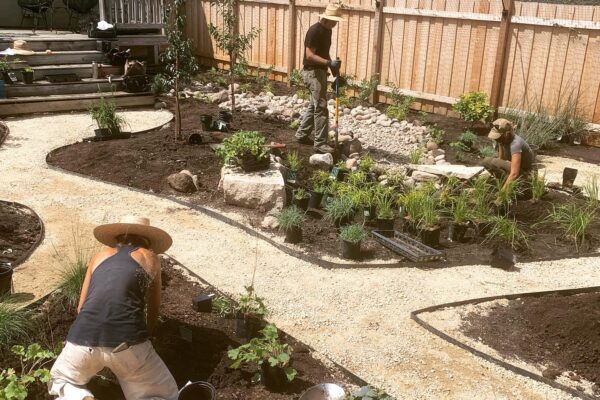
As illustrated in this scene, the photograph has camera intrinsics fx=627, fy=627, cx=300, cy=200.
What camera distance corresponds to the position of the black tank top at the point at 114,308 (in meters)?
3.56

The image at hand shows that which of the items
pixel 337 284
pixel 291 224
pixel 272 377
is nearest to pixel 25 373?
pixel 272 377

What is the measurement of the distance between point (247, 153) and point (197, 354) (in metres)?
3.86

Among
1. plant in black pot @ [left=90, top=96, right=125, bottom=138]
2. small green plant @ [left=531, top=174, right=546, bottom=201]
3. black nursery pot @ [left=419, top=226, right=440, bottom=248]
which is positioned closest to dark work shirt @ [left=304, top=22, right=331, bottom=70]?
plant in black pot @ [left=90, top=96, right=125, bottom=138]

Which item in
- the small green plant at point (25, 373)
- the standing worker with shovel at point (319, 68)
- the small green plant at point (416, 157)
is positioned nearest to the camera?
the small green plant at point (25, 373)

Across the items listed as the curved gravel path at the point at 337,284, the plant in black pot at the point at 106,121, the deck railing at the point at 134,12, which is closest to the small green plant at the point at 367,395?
the curved gravel path at the point at 337,284

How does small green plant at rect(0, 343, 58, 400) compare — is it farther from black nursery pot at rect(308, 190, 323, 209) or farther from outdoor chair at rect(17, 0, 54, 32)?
outdoor chair at rect(17, 0, 54, 32)

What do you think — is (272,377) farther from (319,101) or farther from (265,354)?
(319,101)

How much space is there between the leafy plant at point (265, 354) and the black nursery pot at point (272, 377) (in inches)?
1.1

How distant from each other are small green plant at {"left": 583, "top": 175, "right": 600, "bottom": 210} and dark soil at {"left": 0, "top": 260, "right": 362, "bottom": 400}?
15.3 ft

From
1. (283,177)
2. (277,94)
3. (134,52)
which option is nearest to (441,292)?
(283,177)

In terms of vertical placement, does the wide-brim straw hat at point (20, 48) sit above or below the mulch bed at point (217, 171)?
above

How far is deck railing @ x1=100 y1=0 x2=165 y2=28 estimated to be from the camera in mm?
13977

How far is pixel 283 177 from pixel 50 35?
9.11 metres

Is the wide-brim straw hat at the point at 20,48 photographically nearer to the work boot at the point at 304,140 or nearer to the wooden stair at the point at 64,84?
the wooden stair at the point at 64,84
